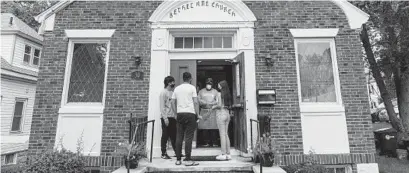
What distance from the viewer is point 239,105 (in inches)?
235

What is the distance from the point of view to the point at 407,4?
8.30 m

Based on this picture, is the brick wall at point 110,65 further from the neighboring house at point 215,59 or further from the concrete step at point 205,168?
the concrete step at point 205,168

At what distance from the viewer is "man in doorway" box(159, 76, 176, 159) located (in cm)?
549

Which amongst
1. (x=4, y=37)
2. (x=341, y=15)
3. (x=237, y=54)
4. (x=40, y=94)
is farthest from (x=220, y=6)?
(x=4, y=37)

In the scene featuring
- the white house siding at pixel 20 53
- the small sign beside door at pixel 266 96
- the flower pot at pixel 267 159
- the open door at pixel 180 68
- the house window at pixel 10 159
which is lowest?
Result: the house window at pixel 10 159

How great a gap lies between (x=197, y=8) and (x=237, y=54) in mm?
1542

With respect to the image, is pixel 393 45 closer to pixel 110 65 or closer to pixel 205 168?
pixel 205 168

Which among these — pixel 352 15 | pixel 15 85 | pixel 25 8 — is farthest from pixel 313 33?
pixel 25 8

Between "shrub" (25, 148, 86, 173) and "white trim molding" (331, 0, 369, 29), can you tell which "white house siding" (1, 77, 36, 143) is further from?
"white trim molding" (331, 0, 369, 29)

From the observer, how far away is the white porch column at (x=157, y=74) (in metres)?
5.97

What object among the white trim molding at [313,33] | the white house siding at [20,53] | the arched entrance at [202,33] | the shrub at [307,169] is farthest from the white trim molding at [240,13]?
the white house siding at [20,53]

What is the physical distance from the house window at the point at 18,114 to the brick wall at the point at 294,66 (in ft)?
44.3

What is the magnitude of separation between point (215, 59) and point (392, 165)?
23.0 feet

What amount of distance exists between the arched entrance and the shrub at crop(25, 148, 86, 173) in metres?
2.07
